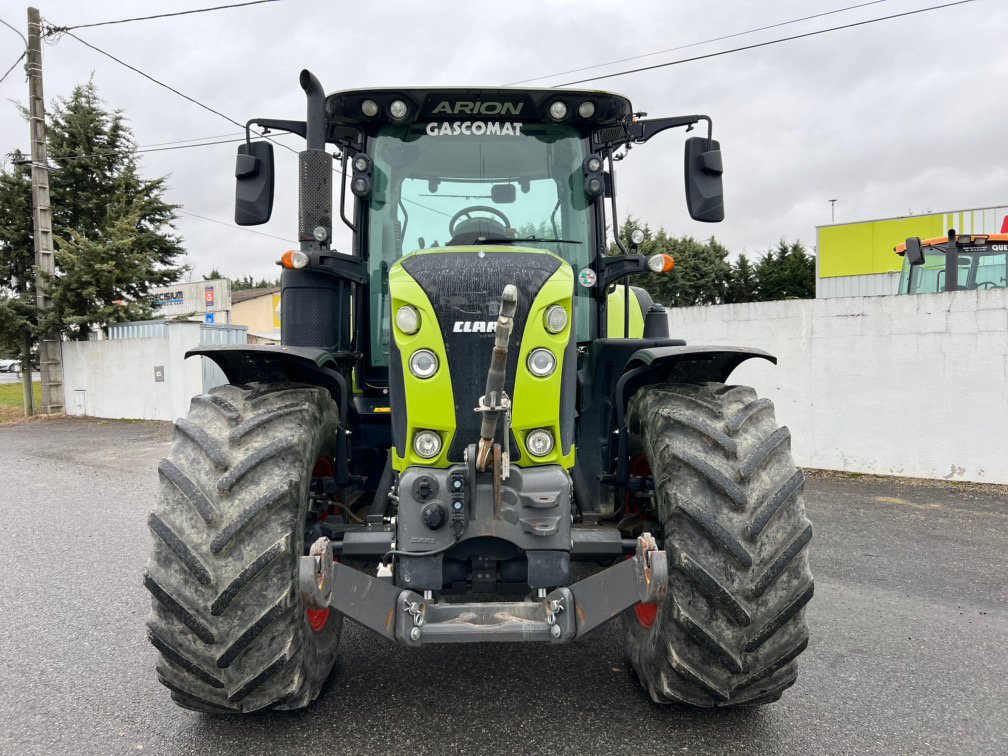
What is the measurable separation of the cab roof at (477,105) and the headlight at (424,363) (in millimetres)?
1422

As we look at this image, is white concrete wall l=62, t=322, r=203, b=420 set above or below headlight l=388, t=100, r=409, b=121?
below

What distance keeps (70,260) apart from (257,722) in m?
16.2

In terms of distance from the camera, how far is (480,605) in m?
2.31

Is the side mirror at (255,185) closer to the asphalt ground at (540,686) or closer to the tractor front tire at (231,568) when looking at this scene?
the tractor front tire at (231,568)

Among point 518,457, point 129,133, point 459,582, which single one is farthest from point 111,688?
point 129,133

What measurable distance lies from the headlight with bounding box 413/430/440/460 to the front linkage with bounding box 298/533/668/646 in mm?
426

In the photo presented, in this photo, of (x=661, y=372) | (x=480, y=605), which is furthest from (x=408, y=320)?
(x=661, y=372)

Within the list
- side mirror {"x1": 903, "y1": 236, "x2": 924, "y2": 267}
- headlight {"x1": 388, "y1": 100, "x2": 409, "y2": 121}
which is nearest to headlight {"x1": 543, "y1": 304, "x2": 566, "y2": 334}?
headlight {"x1": 388, "y1": 100, "x2": 409, "y2": 121}

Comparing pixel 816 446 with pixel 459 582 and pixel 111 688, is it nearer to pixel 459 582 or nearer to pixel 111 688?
pixel 459 582

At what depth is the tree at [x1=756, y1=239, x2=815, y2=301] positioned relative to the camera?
92.0ft

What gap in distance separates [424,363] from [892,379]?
6.66m

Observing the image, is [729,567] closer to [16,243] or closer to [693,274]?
[16,243]

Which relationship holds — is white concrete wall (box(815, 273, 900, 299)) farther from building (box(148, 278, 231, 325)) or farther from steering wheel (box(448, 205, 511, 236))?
building (box(148, 278, 231, 325))

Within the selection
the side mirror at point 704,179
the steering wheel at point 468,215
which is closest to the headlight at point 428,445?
the steering wheel at point 468,215
